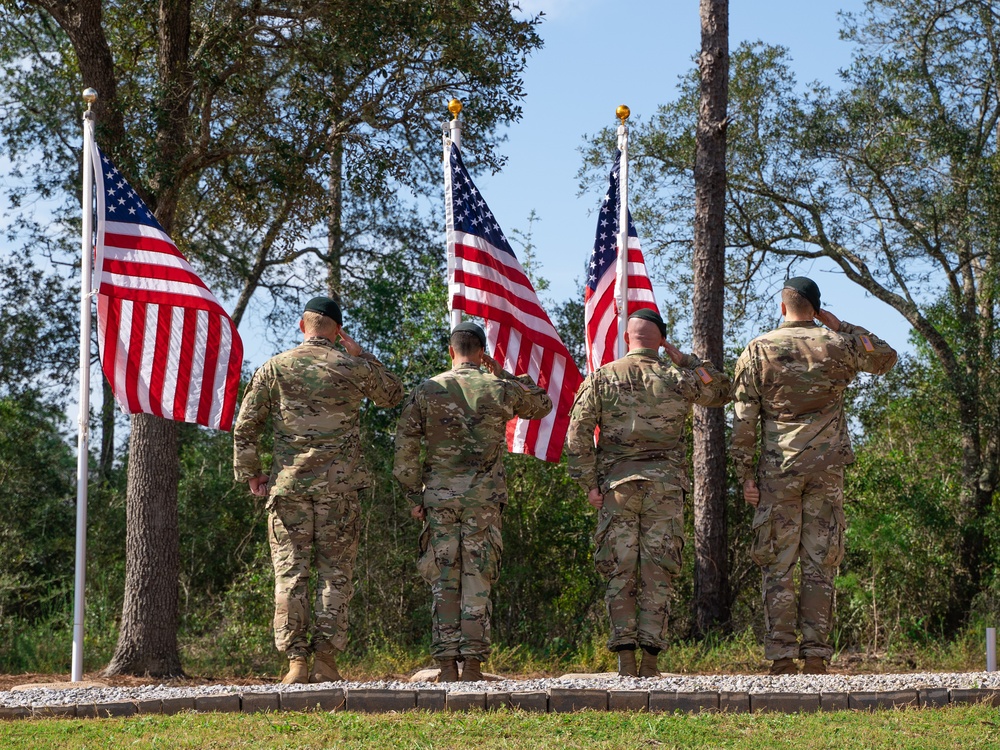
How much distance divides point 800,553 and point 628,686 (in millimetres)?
2006

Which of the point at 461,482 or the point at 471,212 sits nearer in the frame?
the point at 461,482

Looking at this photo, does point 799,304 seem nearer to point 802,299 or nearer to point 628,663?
point 802,299

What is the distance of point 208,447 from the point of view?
17.1m

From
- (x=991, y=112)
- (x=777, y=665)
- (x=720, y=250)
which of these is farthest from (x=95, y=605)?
(x=991, y=112)

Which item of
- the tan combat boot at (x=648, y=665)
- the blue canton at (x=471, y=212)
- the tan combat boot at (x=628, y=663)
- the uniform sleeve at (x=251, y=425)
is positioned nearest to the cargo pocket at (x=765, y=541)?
the tan combat boot at (x=648, y=665)

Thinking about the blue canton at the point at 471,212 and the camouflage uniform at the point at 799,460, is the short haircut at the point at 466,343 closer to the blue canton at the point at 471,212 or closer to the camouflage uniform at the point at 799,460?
the blue canton at the point at 471,212

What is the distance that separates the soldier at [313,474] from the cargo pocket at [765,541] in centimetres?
281

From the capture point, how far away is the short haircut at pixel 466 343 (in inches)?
324

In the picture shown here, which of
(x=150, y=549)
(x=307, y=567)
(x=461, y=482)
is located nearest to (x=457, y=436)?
(x=461, y=482)

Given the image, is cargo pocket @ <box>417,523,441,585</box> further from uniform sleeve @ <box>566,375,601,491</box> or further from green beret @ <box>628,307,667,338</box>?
green beret @ <box>628,307,667,338</box>

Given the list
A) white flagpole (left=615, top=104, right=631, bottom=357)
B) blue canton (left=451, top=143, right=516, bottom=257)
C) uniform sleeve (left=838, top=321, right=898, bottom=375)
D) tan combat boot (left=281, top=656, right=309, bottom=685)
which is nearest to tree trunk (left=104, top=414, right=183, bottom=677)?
tan combat boot (left=281, top=656, right=309, bottom=685)

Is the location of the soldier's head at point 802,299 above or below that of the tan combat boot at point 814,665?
above

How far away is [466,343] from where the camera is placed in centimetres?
821

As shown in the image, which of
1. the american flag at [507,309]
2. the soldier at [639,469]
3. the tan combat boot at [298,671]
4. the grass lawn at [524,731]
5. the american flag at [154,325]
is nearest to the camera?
the grass lawn at [524,731]
